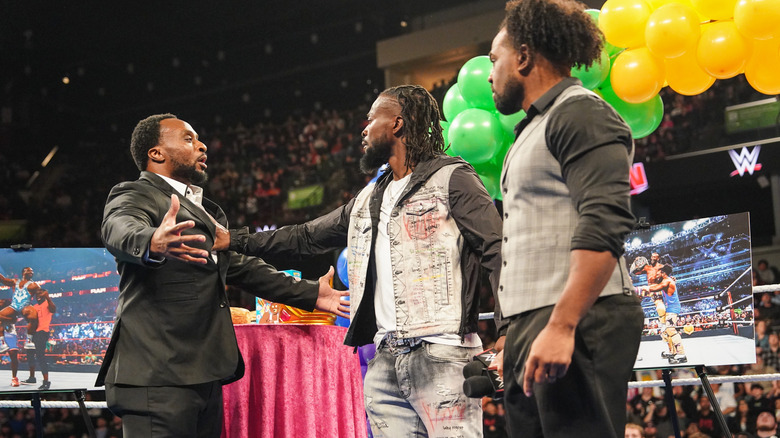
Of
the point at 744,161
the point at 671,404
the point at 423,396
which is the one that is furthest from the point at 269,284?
the point at 744,161

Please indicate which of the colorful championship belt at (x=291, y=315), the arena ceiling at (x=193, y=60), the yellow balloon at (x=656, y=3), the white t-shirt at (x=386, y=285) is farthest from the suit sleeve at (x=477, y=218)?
the arena ceiling at (x=193, y=60)

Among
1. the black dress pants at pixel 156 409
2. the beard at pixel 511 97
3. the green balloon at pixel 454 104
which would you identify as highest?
the green balloon at pixel 454 104

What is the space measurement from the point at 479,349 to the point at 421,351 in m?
0.17

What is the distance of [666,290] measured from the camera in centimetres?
310

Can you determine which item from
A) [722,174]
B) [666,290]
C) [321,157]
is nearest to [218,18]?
[321,157]

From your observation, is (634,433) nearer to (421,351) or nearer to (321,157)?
(421,351)

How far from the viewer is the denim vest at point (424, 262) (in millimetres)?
2000

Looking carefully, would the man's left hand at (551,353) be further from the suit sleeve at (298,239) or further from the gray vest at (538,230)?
the suit sleeve at (298,239)

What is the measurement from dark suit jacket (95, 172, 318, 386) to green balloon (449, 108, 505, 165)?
6.46 ft

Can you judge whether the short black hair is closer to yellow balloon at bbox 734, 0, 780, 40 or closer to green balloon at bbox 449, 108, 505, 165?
green balloon at bbox 449, 108, 505, 165

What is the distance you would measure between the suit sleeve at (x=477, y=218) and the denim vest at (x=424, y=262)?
0.10ft

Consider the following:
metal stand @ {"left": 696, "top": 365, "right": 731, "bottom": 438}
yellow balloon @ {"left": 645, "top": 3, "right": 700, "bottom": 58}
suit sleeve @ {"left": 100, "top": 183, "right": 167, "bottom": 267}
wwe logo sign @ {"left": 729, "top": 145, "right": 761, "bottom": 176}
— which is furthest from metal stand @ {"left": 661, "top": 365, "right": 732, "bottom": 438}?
wwe logo sign @ {"left": 729, "top": 145, "right": 761, "bottom": 176}

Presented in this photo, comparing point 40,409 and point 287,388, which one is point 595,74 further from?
point 40,409

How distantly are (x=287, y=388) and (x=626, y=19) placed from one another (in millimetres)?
2536
